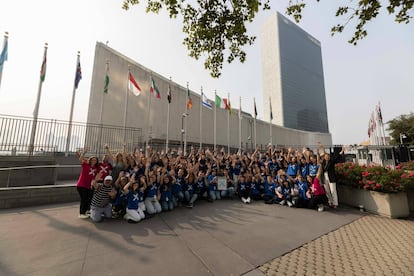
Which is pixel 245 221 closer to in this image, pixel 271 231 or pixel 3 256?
pixel 271 231

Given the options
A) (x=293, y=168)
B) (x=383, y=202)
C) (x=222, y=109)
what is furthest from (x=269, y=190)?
(x=222, y=109)

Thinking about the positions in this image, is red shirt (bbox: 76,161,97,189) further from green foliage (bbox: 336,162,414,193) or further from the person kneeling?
green foliage (bbox: 336,162,414,193)

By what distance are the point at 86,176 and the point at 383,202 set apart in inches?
377

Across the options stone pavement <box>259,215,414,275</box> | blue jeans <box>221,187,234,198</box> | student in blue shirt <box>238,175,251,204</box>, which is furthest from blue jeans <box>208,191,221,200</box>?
stone pavement <box>259,215,414,275</box>

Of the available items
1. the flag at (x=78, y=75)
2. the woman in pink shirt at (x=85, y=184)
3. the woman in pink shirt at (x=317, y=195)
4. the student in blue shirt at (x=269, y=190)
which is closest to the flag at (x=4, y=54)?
A: the flag at (x=78, y=75)

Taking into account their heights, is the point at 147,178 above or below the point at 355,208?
above

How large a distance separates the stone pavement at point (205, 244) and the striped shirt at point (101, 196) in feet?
1.77

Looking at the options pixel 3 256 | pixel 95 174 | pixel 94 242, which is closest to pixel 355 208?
pixel 94 242

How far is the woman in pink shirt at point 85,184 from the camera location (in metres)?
5.19

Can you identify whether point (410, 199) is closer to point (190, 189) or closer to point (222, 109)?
point (190, 189)

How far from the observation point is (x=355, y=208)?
6.58 m

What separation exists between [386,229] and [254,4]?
645cm

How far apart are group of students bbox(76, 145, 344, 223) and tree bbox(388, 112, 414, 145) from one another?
37.3 m

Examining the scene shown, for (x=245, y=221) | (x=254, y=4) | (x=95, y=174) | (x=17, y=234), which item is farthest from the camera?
(x=95, y=174)
